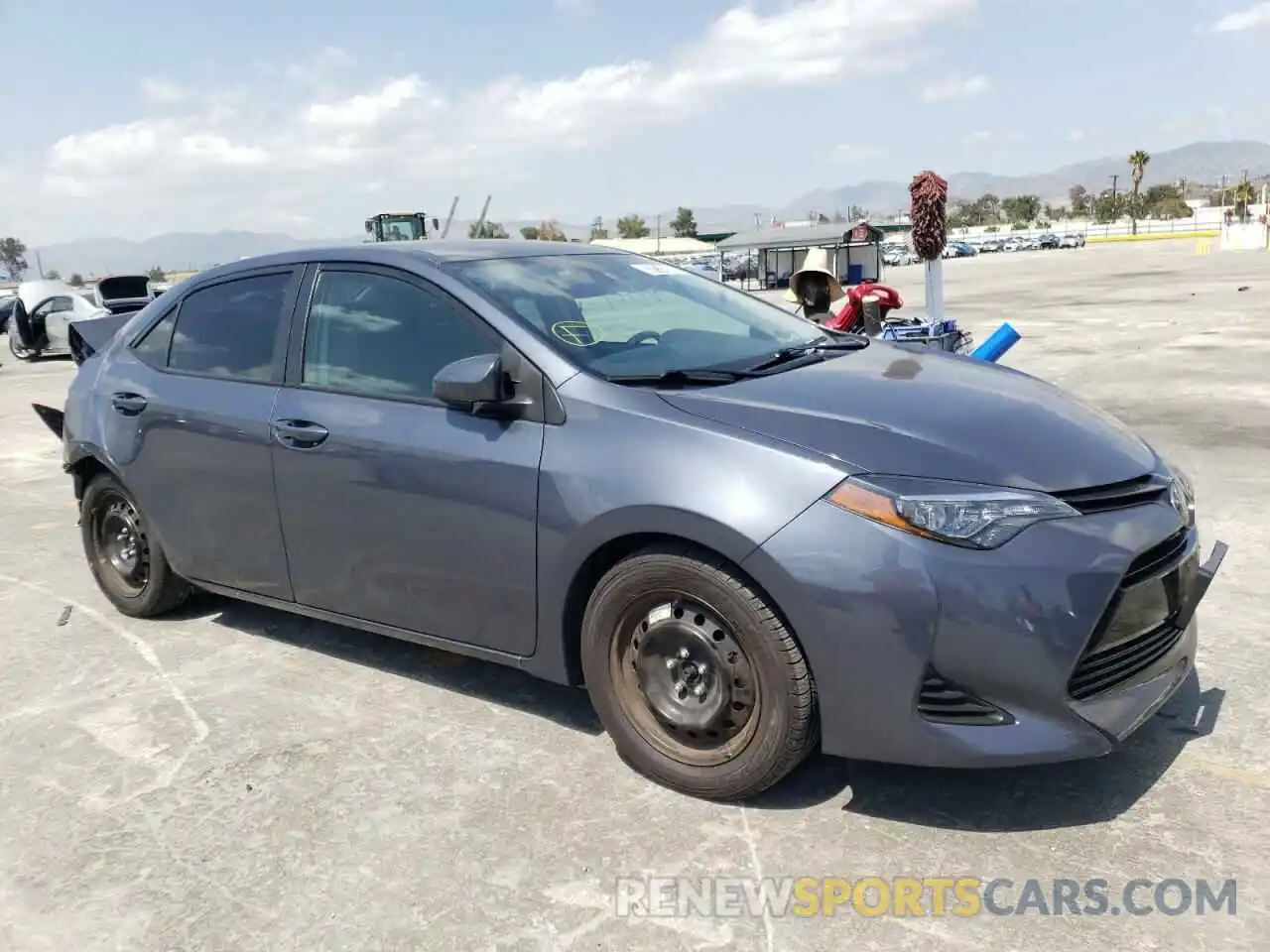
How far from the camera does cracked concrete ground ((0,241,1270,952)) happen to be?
2559mm

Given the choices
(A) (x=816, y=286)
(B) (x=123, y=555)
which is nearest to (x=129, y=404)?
(B) (x=123, y=555)

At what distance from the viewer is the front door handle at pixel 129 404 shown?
4441 mm

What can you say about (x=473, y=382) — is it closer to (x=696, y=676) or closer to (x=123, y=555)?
(x=696, y=676)

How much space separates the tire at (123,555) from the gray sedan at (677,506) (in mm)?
344

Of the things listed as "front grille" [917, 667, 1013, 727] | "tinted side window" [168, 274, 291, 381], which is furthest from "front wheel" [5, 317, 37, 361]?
"front grille" [917, 667, 1013, 727]

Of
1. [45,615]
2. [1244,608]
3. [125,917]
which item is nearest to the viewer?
[125,917]

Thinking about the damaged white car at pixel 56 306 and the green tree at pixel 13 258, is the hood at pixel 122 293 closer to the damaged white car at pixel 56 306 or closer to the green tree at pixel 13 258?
the damaged white car at pixel 56 306

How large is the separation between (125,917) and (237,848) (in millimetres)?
341

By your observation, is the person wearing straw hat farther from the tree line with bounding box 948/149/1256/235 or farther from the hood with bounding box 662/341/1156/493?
the tree line with bounding box 948/149/1256/235

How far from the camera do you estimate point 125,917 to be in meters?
2.67

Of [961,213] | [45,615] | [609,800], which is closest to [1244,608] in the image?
[609,800]

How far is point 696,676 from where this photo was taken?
2994 millimetres

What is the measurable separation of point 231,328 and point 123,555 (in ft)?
4.47

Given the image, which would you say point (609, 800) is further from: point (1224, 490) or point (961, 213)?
point (961, 213)
